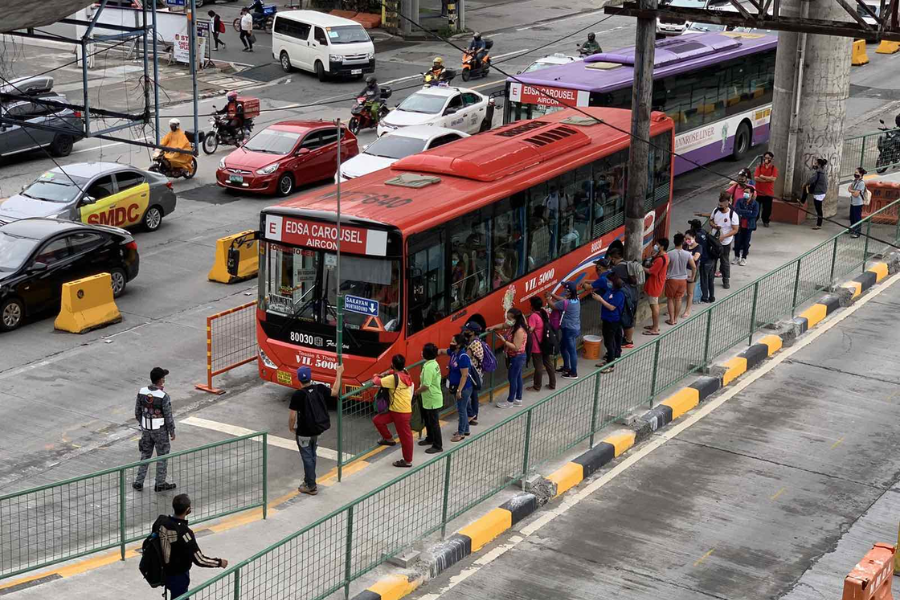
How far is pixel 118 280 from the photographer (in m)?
21.8

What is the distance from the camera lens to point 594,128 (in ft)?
70.1

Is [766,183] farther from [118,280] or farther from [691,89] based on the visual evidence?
[118,280]

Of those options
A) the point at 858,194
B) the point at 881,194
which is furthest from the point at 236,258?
the point at 881,194

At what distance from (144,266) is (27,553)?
11.9m

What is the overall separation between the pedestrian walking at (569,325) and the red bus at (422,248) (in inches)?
38.5

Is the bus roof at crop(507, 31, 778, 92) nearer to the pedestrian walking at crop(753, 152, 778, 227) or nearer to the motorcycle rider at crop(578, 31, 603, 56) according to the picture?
the pedestrian walking at crop(753, 152, 778, 227)

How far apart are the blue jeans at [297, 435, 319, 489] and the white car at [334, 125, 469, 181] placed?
13536 millimetres

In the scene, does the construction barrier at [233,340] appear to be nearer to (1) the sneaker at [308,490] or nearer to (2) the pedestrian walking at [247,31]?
(1) the sneaker at [308,490]

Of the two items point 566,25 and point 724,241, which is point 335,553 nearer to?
point 724,241

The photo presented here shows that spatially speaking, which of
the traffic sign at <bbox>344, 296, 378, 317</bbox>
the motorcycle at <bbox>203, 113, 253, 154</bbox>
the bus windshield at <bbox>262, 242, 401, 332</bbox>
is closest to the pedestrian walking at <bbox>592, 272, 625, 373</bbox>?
the bus windshield at <bbox>262, 242, 401, 332</bbox>

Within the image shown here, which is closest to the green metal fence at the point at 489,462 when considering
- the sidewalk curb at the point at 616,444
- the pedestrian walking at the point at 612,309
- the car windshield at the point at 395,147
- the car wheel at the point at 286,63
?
the sidewalk curb at the point at 616,444

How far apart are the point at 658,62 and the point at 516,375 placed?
13.6 m

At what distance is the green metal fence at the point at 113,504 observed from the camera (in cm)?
1238

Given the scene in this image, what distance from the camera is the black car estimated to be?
2011 centimetres
